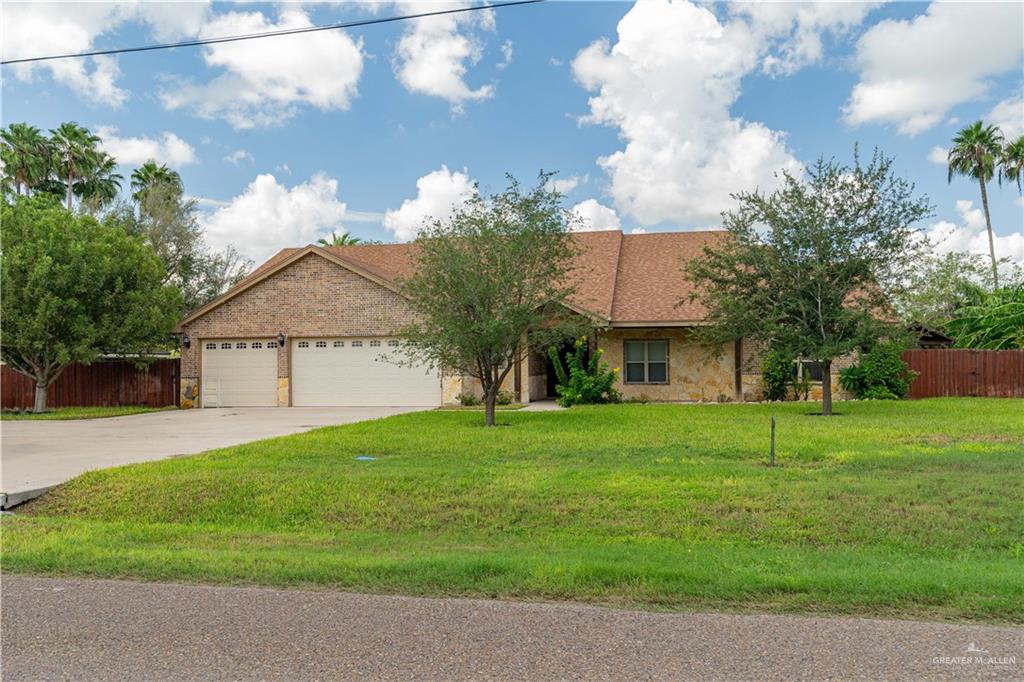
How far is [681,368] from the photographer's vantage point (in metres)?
24.4

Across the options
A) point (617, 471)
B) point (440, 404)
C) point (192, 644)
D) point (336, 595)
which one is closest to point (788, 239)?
point (617, 471)

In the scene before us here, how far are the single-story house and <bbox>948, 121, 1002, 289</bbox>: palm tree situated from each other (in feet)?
81.7

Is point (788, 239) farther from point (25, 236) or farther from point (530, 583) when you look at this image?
point (25, 236)

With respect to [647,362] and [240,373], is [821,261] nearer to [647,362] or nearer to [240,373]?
[647,362]

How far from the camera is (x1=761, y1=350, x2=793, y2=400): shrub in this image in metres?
23.1

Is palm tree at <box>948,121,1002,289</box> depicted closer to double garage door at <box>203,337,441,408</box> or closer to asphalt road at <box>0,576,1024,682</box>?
double garage door at <box>203,337,441,408</box>

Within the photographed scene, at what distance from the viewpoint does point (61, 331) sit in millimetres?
23750

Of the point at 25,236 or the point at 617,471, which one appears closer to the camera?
the point at 617,471

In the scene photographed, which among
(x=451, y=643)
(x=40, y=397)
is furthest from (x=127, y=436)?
(x=451, y=643)

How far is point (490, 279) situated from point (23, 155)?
33.8 m

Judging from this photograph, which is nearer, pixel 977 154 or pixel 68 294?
pixel 68 294

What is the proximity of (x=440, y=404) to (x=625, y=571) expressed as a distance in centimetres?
1866

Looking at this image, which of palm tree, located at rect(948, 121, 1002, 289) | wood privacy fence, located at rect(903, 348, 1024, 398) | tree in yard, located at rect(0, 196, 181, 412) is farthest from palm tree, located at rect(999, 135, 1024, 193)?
tree in yard, located at rect(0, 196, 181, 412)

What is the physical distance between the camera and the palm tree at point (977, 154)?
4256cm
